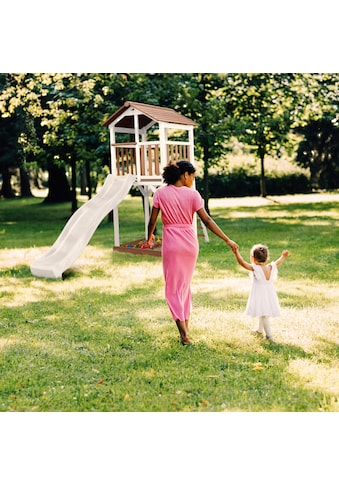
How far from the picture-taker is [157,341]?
5758 millimetres

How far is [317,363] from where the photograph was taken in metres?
4.93

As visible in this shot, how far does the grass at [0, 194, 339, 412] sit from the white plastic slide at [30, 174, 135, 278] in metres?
0.27

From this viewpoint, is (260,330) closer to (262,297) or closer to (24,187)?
(262,297)

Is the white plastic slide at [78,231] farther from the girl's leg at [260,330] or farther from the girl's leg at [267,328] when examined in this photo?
the girl's leg at [267,328]

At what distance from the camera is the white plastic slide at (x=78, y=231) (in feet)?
31.8

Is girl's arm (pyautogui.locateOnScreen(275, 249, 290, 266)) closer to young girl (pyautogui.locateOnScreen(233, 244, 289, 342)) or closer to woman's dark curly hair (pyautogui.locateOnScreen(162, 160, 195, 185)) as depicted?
young girl (pyautogui.locateOnScreen(233, 244, 289, 342))

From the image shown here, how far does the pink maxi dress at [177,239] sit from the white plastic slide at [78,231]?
14.3 ft

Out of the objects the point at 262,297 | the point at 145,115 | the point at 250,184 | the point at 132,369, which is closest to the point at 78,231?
the point at 145,115

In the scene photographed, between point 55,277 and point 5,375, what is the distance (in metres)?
4.51

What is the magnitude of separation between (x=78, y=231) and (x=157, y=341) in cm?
539

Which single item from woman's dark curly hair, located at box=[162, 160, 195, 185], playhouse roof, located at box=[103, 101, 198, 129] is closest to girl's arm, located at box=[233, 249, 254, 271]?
woman's dark curly hair, located at box=[162, 160, 195, 185]

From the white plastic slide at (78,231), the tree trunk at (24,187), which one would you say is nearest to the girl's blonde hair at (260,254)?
the white plastic slide at (78,231)
